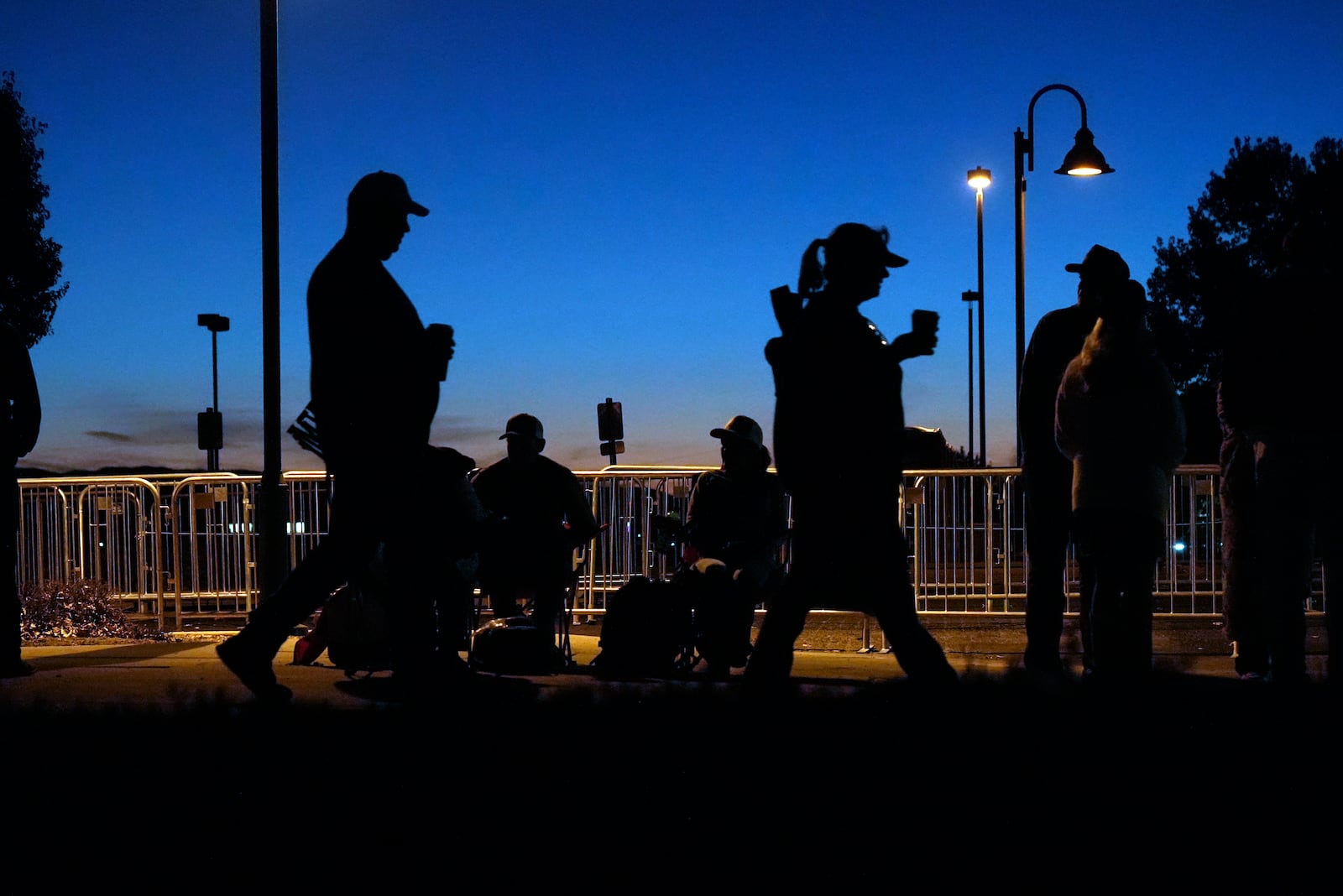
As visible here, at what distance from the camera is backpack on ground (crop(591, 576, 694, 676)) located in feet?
24.2

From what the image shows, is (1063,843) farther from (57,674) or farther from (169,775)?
(57,674)

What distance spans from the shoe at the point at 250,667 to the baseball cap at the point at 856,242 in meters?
2.56

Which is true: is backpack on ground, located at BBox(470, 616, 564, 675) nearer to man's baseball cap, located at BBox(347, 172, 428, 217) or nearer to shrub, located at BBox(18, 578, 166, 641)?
man's baseball cap, located at BBox(347, 172, 428, 217)

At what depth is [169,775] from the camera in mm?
3840

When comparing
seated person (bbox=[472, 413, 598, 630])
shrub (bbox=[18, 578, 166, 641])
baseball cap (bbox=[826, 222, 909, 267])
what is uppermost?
baseball cap (bbox=[826, 222, 909, 267])

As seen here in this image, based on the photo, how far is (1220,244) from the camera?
46875 millimetres

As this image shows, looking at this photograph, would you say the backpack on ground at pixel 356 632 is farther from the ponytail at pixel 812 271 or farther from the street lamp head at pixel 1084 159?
the street lamp head at pixel 1084 159

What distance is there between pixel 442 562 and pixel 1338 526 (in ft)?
11.6

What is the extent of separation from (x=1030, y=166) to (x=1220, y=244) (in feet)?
107

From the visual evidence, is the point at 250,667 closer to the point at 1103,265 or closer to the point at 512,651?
the point at 512,651

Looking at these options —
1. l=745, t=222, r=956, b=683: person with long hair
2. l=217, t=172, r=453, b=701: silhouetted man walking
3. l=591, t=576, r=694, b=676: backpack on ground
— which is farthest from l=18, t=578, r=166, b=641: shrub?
l=745, t=222, r=956, b=683: person with long hair

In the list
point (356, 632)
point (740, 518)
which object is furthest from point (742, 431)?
point (356, 632)

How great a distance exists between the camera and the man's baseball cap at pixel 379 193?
543 cm

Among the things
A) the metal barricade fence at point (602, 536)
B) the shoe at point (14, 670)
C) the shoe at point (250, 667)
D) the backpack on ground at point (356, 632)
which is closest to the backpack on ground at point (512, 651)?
the backpack on ground at point (356, 632)
